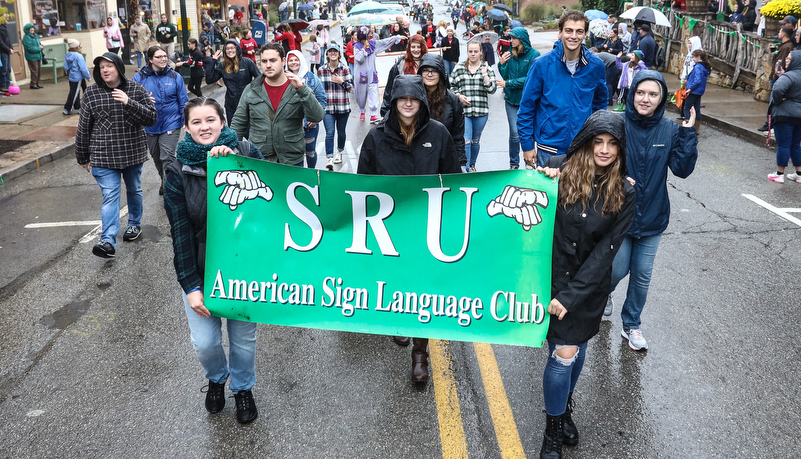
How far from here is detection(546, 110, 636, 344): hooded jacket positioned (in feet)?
11.3

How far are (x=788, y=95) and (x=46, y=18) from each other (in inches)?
772

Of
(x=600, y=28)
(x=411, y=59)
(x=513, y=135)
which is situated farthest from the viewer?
→ (x=600, y=28)

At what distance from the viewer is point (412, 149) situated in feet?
14.5

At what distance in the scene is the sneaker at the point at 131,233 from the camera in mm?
7328

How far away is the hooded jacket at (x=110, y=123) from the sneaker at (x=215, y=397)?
11.7 ft

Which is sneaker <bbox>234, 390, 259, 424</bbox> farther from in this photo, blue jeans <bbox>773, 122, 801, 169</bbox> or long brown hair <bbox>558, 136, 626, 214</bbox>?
blue jeans <bbox>773, 122, 801, 169</bbox>

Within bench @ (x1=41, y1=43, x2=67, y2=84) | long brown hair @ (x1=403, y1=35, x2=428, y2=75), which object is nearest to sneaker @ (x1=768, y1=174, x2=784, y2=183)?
long brown hair @ (x1=403, y1=35, x2=428, y2=75)

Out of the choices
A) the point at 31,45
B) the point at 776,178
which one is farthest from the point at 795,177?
the point at 31,45

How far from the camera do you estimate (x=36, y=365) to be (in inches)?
188

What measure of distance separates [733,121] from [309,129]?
9703 millimetres

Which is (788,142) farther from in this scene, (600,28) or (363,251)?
(600,28)

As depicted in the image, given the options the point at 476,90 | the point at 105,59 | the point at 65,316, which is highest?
the point at 105,59

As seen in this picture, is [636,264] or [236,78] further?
[236,78]

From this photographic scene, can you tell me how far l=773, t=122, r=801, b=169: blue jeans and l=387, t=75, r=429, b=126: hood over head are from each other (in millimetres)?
6883
